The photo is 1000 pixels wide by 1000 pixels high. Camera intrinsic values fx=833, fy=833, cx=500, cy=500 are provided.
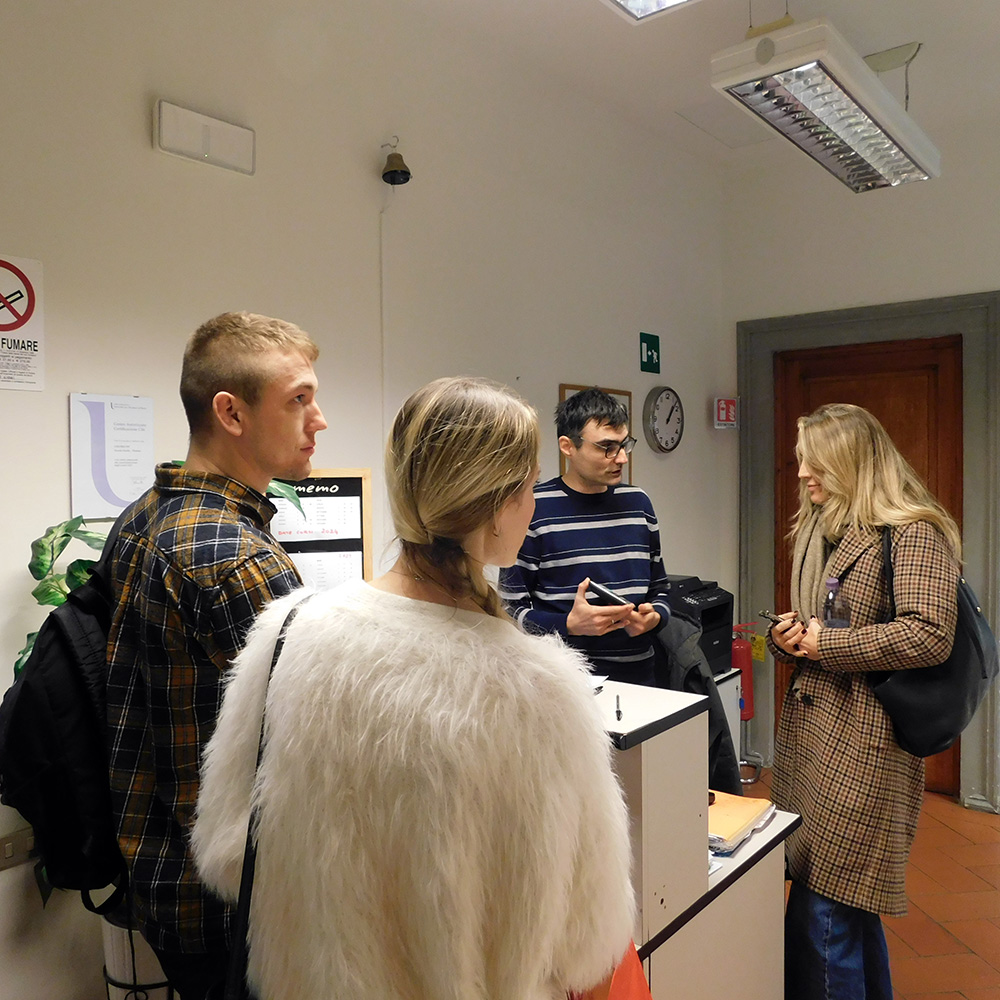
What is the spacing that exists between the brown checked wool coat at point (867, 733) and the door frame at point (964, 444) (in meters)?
2.17

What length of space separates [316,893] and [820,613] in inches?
68.8

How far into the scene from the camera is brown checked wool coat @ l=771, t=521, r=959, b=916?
2021mm

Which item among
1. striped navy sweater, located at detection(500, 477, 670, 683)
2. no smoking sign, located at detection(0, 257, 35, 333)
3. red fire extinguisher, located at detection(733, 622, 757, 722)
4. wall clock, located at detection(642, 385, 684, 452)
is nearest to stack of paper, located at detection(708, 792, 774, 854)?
striped navy sweater, located at detection(500, 477, 670, 683)

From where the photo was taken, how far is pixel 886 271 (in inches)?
164

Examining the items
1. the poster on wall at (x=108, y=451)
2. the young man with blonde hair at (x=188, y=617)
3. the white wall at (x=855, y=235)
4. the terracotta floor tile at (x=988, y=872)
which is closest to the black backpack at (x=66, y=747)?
the young man with blonde hair at (x=188, y=617)

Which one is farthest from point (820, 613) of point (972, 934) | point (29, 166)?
point (29, 166)

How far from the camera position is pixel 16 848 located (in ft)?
6.21

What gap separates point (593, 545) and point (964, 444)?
99.3 inches

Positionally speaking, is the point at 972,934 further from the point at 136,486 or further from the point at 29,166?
the point at 29,166

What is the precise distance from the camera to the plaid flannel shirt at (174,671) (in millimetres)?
1228

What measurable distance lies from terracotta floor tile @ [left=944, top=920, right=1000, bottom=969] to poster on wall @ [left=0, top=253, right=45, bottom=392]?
3314 millimetres

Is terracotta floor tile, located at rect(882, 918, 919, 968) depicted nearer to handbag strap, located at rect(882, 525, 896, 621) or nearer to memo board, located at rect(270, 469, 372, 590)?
handbag strap, located at rect(882, 525, 896, 621)

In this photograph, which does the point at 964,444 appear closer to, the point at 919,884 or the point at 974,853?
the point at 974,853

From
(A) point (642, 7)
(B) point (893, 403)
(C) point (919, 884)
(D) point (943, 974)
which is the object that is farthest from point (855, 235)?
(D) point (943, 974)
